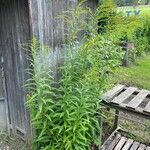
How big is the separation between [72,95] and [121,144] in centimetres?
151

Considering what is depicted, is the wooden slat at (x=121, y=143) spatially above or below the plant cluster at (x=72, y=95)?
below

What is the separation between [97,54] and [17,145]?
2.07 meters

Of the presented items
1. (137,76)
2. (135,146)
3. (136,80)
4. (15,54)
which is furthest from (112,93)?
(137,76)

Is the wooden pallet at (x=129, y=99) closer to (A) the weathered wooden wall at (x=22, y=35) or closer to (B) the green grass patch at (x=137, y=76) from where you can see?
(A) the weathered wooden wall at (x=22, y=35)

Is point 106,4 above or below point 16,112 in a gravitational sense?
above

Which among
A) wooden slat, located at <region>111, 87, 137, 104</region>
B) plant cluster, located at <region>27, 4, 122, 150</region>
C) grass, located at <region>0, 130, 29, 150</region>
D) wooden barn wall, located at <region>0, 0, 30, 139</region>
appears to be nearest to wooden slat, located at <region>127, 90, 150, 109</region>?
wooden slat, located at <region>111, 87, 137, 104</region>

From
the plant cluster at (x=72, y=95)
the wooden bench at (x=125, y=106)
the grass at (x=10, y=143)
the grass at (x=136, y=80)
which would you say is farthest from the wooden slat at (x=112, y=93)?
the grass at (x=10, y=143)

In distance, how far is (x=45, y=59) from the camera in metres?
3.54

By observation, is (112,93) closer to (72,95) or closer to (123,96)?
(123,96)

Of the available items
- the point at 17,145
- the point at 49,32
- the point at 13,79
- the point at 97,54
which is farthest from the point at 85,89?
the point at 17,145

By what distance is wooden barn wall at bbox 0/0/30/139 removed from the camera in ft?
11.6

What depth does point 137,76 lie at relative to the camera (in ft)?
24.6

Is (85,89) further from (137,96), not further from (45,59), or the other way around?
(137,96)

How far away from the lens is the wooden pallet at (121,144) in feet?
13.6
